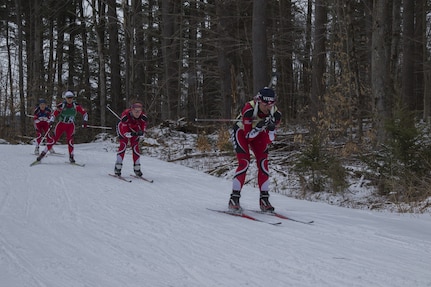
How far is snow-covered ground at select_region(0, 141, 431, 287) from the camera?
4.05 metres

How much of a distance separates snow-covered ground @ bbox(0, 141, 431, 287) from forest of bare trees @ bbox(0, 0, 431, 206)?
3.70 metres

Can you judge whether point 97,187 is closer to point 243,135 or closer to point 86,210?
point 86,210

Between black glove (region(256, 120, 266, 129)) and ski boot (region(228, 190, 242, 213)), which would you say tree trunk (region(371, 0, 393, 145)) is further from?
ski boot (region(228, 190, 242, 213))

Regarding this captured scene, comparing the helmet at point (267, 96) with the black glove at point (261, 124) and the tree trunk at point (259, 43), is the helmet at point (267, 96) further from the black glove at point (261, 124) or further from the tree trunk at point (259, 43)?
the tree trunk at point (259, 43)

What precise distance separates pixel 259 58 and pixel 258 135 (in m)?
8.19

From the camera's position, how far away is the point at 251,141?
7.36 meters

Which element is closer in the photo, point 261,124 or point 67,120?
point 261,124

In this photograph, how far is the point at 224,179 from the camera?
38.5 ft

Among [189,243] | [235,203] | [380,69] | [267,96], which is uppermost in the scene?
[380,69]

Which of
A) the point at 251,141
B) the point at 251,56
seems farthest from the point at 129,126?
the point at 251,56

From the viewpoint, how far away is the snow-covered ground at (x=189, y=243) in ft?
13.3

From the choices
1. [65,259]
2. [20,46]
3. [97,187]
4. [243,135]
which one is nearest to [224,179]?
[97,187]

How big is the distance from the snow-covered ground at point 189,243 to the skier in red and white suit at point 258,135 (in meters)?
0.51

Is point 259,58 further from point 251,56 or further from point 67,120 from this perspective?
point 251,56
